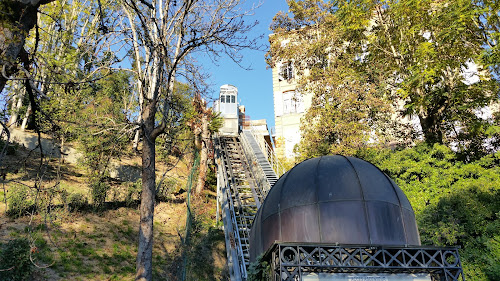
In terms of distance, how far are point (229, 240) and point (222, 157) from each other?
975 centimetres

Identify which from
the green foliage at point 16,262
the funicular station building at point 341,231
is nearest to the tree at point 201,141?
the green foliage at point 16,262

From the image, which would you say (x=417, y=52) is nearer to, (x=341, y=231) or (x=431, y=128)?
(x=431, y=128)

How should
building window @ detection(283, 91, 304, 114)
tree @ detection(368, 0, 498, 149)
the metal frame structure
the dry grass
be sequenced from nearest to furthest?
the metal frame structure
the dry grass
tree @ detection(368, 0, 498, 149)
building window @ detection(283, 91, 304, 114)

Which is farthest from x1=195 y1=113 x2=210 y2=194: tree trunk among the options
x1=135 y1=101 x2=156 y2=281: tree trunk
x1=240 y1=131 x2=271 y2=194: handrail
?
x1=135 y1=101 x2=156 y2=281: tree trunk

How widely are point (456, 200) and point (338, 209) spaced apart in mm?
10383

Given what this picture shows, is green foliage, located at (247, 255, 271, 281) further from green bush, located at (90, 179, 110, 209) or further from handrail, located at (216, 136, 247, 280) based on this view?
green bush, located at (90, 179, 110, 209)

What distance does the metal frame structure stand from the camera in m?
6.48

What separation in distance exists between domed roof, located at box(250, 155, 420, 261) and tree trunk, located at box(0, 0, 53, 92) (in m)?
5.84

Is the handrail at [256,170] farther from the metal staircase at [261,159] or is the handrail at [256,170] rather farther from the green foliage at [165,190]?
the green foliage at [165,190]

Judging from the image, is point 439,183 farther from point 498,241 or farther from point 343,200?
point 343,200

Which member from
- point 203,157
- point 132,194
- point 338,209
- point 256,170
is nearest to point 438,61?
point 256,170

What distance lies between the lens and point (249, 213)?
17.4 metres

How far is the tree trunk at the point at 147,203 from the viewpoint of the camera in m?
9.20

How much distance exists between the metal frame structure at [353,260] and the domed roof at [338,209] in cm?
45
